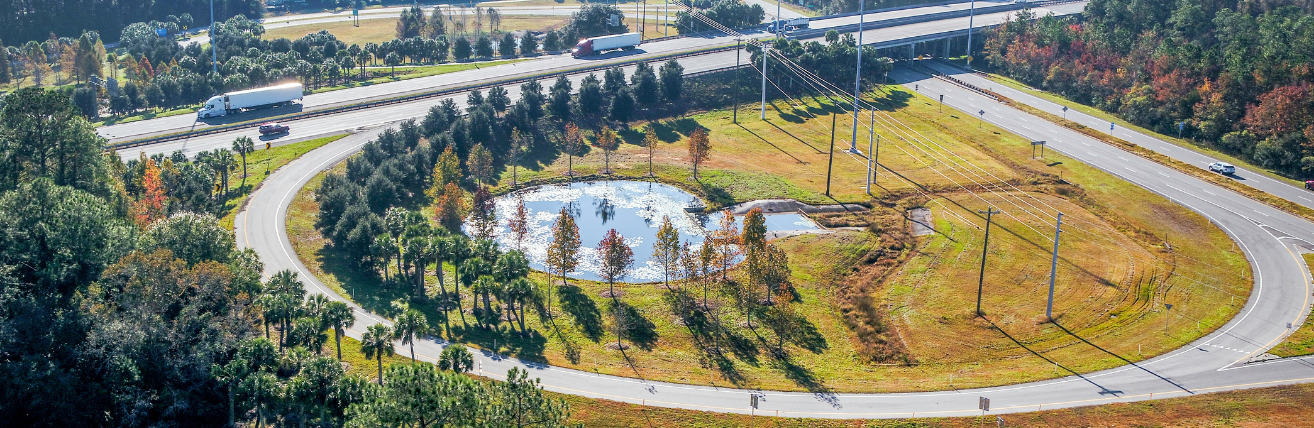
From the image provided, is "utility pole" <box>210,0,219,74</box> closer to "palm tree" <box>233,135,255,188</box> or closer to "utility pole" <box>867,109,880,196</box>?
"palm tree" <box>233,135,255,188</box>

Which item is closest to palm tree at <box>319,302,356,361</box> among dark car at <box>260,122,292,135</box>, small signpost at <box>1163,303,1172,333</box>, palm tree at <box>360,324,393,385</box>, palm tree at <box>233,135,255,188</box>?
palm tree at <box>360,324,393,385</box>

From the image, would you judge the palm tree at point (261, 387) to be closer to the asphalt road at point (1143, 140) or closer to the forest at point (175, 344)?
the forest at point (175, 344)

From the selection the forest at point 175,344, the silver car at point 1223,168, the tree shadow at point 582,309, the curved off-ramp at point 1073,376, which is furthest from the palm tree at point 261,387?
the silver car at point 1223,168

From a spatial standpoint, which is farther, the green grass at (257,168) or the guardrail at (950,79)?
the guardrail at (950,79)

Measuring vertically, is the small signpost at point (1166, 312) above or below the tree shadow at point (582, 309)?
above

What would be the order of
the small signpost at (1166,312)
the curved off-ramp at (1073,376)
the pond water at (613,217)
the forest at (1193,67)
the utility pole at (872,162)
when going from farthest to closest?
the forest at (1193,67), the utility pole at (872,162), the pond water at (613,217), the small signpost at (1166,312), the curved off-ramp at (1073,376)
